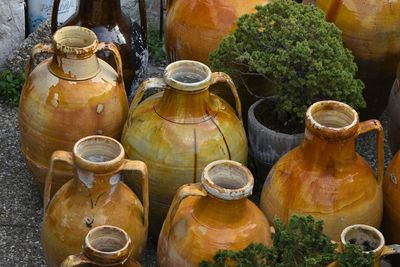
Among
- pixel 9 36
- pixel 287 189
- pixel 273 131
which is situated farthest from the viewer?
pixel 9 36

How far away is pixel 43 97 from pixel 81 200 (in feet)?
1.84

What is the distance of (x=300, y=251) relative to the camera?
7.57 feet

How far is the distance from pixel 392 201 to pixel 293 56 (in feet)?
2.22

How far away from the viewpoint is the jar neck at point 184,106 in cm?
291

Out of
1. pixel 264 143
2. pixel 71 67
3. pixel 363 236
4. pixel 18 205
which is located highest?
pixel 71 67

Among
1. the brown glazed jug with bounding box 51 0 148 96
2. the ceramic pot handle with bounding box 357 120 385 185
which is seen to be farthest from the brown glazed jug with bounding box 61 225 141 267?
the brown glazed jug with bounding box 51 0 148 96

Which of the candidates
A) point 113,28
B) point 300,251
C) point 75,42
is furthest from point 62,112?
point 300,251

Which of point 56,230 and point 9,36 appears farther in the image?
point 9,36

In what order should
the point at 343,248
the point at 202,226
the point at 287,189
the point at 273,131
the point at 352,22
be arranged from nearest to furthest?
the point at 343,248
the point at 202,226
the point at 287,189
the point at 273,131
the point at 352,22

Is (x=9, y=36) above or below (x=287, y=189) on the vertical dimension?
below

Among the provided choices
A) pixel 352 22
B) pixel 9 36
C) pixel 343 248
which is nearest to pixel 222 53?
pixel 352 22

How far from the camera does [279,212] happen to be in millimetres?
2838

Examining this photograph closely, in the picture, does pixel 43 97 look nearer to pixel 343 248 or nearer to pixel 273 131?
pixel 273 131

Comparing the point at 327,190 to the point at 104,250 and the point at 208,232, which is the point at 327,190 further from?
Result: the point at 104,250
